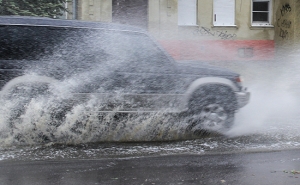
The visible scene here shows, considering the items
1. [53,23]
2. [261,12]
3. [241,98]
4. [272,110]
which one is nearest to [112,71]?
[53,23]

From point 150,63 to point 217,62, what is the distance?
940 cm

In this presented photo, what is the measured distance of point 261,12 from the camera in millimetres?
17812

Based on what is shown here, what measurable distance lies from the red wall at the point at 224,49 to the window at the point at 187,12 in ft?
2.85

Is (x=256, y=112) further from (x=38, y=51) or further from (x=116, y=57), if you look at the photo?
(x=38, y=51)

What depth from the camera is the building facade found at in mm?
16094

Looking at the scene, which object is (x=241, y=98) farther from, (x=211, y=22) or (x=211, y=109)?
(x=211, y=22)

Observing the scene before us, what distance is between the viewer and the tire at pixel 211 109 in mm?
7258

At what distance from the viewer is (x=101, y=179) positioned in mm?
4762

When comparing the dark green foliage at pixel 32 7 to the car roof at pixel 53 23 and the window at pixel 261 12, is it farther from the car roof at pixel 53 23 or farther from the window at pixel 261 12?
the window at pixel 261 12

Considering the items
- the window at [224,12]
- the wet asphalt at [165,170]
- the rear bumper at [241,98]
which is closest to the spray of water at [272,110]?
the rear bumper at [241,98]

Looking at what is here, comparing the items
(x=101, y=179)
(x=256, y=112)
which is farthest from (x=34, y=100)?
(x=256, y=112)

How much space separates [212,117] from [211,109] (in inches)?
5.1

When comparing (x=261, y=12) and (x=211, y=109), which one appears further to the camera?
(x=261, y=12)

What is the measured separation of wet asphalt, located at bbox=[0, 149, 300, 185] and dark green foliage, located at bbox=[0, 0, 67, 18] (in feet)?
21.6
